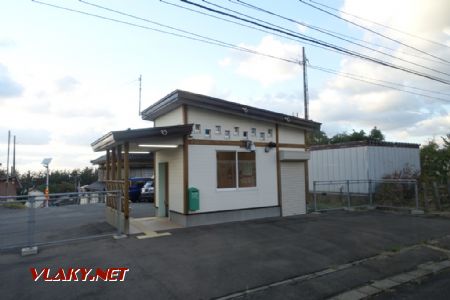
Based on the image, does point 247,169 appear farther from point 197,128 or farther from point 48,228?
point 48,228

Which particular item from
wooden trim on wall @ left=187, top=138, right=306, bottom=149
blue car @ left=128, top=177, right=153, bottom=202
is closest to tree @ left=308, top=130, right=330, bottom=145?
blue car @ left=128, top=177, right=153, bottom=202

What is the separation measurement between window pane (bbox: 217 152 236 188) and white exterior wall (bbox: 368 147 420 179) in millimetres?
8743

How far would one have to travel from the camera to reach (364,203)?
15.8 m

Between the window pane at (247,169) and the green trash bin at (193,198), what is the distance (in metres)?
1.91

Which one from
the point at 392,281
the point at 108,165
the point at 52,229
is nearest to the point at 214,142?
the point at 108,165

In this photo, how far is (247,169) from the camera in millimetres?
11359

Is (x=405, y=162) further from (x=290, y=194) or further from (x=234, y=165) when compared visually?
(x=234, y=165)

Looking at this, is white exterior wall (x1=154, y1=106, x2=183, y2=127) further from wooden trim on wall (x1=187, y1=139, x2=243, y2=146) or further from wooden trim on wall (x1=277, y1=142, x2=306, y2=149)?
wooden trim on wall (x1=277, y1=142, x2=306, y2=149)

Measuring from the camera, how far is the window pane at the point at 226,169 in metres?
10.7

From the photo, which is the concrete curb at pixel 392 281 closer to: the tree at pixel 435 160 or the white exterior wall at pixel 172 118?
the white exterior wall at pixel 172 118

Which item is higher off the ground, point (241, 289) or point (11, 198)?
point (11, 198)

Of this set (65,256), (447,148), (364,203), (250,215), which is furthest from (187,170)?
(447,148)

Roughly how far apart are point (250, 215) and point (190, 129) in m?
3.74

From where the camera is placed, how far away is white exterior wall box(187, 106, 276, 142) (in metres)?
10.3
